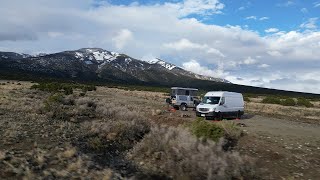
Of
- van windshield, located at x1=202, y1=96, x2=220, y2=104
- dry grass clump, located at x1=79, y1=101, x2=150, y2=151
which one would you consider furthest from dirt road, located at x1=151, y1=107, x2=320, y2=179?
van windshield, located at x1=202, y1=96, x2=220, y2=104

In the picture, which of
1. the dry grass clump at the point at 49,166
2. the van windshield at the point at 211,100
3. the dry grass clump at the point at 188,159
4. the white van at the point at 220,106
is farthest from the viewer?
the van windshield at the point at 211,100

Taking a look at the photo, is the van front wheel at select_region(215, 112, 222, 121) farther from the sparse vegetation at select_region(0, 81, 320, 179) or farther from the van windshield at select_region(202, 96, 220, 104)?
the sparse vegetation at select_region(0, 81, 320, 179)

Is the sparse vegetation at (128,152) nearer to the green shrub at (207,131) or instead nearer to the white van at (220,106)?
the green shrub at (207,131)

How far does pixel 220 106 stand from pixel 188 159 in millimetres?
18471

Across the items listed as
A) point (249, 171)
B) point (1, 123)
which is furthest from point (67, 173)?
point (1, 123)

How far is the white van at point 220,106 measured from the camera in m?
30.9

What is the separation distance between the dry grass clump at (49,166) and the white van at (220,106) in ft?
Result: 60.9

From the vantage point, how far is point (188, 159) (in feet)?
43.7

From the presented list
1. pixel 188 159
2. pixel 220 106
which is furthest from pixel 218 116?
pixel 188 159

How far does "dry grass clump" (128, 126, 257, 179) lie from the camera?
1277cm

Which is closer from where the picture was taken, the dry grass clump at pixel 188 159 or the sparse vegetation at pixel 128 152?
the sparse vegetation at pixel 128 152

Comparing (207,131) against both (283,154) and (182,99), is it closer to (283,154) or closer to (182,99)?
(283,154)

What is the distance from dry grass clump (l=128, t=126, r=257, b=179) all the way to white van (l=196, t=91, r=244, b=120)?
1526 centimetres

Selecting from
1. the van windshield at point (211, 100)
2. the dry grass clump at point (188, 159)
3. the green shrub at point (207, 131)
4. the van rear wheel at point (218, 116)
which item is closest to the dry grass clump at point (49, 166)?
the dry grass clump at point (188, 159)
